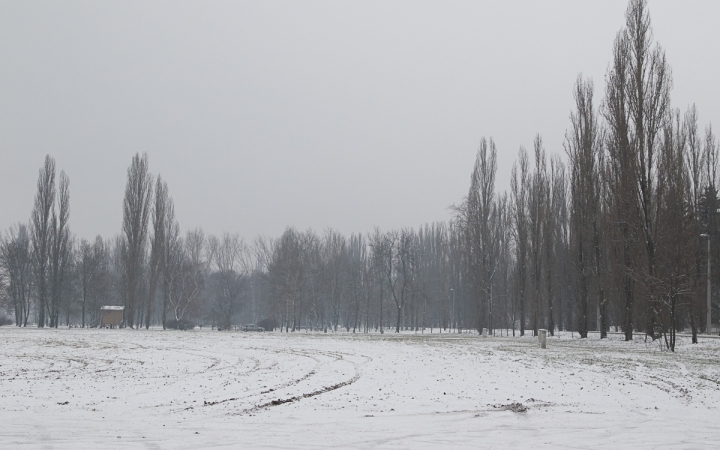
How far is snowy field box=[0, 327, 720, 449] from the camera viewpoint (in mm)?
8203

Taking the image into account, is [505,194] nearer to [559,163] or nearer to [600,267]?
[559,163]

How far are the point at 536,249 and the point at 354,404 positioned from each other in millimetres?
37877

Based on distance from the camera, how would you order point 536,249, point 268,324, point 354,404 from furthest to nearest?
point 268,324
point 536,249
point 354,404

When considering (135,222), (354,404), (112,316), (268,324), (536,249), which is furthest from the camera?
(268,324)

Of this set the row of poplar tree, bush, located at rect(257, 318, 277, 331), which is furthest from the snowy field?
bush, located at rect(257, 318, 277, 331)

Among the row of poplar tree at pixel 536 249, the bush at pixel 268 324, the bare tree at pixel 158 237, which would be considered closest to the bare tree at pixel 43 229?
the row of poplar tree at pixel 536 249

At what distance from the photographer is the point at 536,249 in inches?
1837

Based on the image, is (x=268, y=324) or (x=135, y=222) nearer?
(x=135, y=222)

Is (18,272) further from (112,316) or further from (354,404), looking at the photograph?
(354,404)

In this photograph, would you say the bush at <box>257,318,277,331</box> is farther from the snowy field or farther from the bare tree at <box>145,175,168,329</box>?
the snowy field

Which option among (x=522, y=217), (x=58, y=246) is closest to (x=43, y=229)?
(x=58, y=246)

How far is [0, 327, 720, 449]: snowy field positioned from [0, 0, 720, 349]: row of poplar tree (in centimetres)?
1377

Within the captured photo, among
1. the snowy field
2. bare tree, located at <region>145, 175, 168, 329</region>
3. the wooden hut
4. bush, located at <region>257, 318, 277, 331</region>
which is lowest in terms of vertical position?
bush, located at <region>257, 318, 277, 331</region>

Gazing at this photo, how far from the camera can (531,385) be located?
45.8 feet
